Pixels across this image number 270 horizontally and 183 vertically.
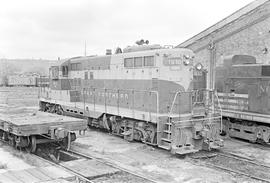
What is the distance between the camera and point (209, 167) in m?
8.44

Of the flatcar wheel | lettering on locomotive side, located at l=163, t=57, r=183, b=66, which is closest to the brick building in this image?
lettering on locomotive side, located at l=163, t=57, r=183, b=66

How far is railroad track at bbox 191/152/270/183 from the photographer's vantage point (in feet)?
26.0

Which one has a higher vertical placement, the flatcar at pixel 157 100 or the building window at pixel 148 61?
the building window at pixel 148 61

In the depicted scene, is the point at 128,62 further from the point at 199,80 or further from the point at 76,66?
the point at 76,66

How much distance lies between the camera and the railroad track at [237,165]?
7.93 m

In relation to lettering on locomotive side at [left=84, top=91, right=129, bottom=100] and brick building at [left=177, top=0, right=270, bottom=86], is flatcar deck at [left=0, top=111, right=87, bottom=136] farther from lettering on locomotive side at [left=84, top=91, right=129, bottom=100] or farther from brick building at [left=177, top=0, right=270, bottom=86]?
brick building at [left=177, top=0, right=270, bottom=86]

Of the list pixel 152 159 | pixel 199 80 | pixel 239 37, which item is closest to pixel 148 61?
pixel 199 80

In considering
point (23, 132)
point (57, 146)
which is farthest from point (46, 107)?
point (23, 132)

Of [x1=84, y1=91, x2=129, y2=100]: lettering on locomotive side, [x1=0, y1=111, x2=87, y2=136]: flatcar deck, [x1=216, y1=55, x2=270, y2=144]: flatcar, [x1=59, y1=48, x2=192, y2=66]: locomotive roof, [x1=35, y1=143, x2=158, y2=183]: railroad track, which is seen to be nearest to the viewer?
[x1=35, y1=143, x2=158, y2=183]: railroad track

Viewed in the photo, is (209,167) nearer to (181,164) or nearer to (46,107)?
(181,164)

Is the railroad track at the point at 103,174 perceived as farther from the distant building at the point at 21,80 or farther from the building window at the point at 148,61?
the distant building at the point at 21,80

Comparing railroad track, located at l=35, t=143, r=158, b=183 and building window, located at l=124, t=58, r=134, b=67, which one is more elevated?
building window, located at l=124, t=58, r=134, b=67

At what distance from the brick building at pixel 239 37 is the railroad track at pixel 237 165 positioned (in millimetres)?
7258

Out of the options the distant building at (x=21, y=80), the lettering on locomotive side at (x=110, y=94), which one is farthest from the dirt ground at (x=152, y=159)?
the distant building at (x=21, y=80)
